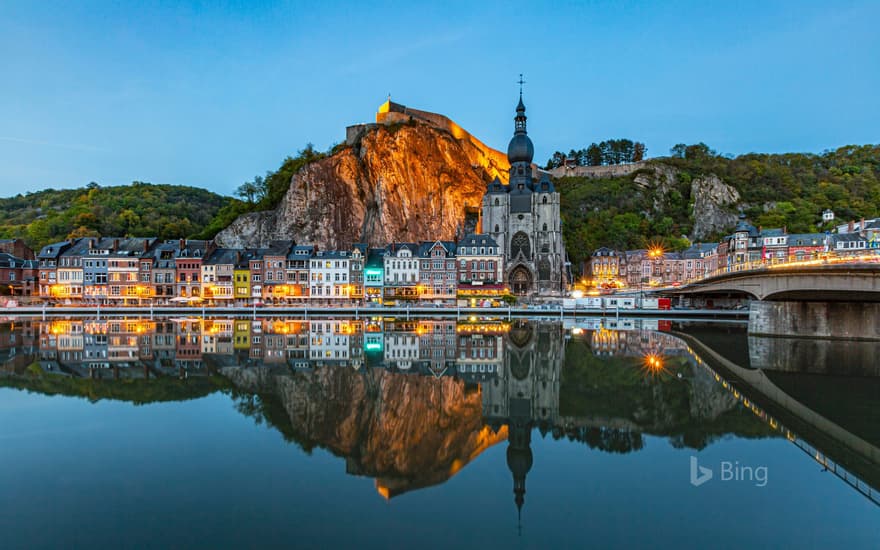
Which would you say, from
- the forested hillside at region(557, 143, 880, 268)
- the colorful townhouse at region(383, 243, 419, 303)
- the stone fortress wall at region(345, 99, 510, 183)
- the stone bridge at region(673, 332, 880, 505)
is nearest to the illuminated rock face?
the stone fortress wall at region(345, 99, 510, 183)

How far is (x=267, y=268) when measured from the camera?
61.8 m

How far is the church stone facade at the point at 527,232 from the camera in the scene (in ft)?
222

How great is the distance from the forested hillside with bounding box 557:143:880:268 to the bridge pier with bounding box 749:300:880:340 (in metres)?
55.3

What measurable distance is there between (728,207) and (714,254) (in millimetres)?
23325

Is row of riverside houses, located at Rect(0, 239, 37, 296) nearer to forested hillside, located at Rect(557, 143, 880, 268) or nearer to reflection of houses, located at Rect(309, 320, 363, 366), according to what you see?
reflection of houses, located at Rect(309, 320, 363, 366)

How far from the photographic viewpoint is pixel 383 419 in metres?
12.3

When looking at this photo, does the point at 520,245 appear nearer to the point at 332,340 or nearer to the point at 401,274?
the point at 401,274

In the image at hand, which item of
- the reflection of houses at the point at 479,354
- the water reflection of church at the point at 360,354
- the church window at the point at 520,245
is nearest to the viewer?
the water reflection of church at the point at 360,354

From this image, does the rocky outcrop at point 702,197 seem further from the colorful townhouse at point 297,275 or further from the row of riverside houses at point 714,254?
the colorful townhouse at point 297,275

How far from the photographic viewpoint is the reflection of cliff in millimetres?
9477

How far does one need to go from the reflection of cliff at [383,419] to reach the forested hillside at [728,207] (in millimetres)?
75258

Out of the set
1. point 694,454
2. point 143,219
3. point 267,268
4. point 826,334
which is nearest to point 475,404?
point 694,454

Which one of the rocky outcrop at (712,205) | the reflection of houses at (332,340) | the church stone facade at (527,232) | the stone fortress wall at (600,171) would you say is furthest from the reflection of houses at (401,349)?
the stone fortress wall at (600,171)

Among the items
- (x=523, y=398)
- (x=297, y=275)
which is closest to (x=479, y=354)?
(x=523, y=398)
